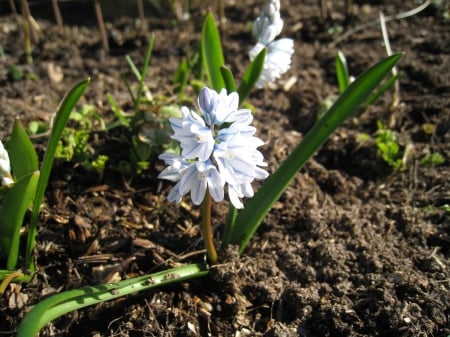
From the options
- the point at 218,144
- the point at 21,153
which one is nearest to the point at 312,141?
the point at 218,144

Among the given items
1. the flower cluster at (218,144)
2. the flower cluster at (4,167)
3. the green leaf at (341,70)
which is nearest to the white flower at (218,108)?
the flower cluster at (218,144)

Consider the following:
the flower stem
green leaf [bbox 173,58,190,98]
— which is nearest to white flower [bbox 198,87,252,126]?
the flower stem

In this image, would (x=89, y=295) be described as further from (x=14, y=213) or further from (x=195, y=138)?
(x=195, y=138)

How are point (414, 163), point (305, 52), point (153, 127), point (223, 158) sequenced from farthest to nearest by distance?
point (305, 52), point (414, 163), point (153, 127), point (223, 158)

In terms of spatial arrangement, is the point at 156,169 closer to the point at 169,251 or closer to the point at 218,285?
the point at 169,251

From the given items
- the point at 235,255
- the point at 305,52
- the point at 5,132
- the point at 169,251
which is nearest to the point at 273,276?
the point at 235,255

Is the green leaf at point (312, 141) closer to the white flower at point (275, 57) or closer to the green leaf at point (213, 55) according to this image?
the white flower at point (275, 57)

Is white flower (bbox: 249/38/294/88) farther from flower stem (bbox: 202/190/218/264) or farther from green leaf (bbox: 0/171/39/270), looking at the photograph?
green leaf (bbox: 0/171/39/270)
